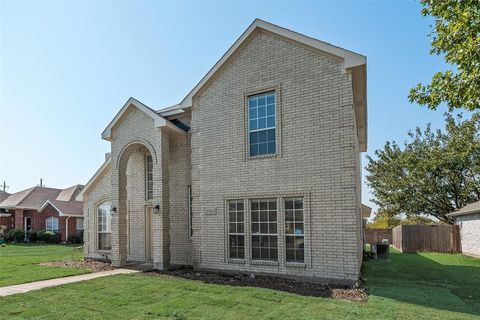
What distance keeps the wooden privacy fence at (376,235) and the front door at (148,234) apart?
19.8 metres

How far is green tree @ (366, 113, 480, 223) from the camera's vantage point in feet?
89.7

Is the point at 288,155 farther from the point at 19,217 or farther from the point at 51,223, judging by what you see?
the point at 19,217

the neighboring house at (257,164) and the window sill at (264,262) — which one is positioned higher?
the neighboring house at (257,164)

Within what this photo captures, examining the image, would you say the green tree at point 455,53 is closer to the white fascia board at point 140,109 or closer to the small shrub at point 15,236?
the white fascia board at point 140,109

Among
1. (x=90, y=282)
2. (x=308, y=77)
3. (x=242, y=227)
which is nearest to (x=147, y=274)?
(x=90, y=282)

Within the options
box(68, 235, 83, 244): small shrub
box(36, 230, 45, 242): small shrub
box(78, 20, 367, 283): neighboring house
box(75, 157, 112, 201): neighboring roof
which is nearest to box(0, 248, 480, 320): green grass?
box(78, 20, 367, 283): neighboring house

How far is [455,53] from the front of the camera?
8.80 meters

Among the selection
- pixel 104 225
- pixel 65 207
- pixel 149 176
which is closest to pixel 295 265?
pixel 149 176

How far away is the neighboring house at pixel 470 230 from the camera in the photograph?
18.6 m

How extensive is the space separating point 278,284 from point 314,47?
6.87 meters

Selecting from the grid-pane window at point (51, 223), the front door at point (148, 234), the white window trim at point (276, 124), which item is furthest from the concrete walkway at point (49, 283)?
the grid-pane window at point (51, 223)

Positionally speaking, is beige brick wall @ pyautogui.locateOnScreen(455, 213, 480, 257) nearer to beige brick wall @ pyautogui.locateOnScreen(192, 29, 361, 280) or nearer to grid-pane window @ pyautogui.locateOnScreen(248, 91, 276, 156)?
beige brick wall @ pyautogui.locateOnScreen(192, 29, 361, 280)

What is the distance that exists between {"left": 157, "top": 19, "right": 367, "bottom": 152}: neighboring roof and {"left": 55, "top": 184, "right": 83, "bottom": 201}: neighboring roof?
2499 centimetres

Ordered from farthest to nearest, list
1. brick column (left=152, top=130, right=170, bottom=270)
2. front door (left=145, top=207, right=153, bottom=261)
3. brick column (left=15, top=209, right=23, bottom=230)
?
1. brick column (left=15, top=209, right=23, bottom=230)
2. front door (left=145, top=207, right=153, bottom=261)
3. brick column (left=152, top=130, right=170, bottom=270)
